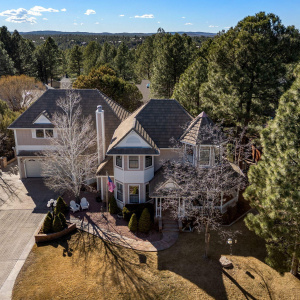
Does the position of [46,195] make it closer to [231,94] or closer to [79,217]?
[79,217]

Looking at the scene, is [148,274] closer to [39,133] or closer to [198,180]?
[198,180]

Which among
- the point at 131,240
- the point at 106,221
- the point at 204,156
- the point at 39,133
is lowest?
the point at 131,240

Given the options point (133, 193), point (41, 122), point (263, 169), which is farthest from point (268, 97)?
point (41, 122)

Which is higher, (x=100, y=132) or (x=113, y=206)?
(x=100, y=132)

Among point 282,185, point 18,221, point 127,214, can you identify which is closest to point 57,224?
point 18,221

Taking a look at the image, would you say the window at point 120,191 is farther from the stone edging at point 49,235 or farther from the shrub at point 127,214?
the stone edging at point 49,235

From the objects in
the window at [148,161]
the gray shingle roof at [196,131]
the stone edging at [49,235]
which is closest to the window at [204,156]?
the gray shingle roof at [196,131]
